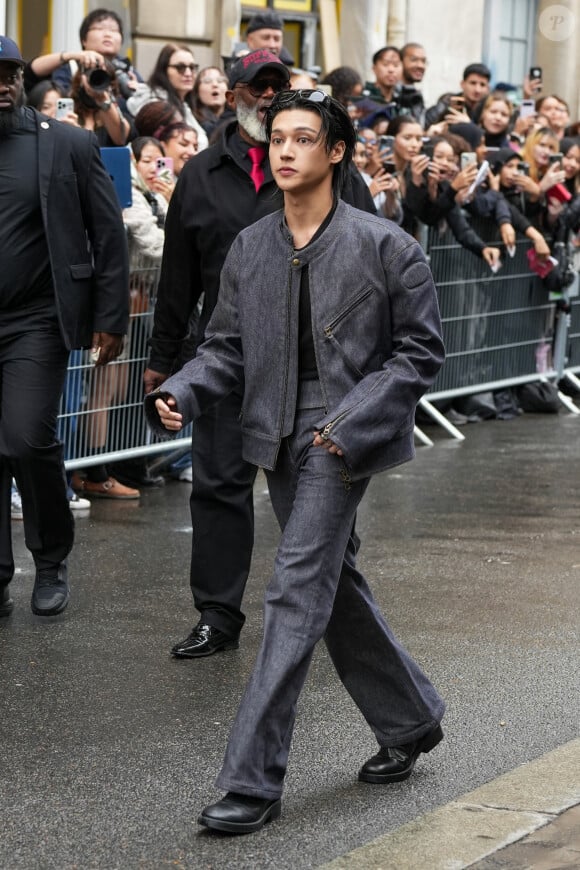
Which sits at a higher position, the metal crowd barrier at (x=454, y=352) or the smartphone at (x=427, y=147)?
the smartphone at (x=427, y=147)

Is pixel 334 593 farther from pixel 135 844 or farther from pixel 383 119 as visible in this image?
pixel 383 119

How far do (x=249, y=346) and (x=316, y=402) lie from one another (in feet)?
0.81

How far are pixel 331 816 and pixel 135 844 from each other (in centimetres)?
54

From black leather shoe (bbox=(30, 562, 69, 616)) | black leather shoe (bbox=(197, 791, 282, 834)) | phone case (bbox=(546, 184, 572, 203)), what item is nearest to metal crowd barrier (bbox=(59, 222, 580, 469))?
phone case (bbox=(546, 184, 572, 203))

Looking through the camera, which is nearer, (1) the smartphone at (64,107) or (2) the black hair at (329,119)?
(2) the black hair at (329,119)

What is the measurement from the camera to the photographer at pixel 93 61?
932cm

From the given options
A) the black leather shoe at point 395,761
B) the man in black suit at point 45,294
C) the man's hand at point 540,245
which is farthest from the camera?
the man's hand at point 540,245

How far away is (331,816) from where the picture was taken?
14.7 ft

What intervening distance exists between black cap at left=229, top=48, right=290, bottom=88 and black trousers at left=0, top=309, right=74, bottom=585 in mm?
1139

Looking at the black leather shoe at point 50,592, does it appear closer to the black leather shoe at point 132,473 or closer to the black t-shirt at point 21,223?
the black t-shirt at point 21,223

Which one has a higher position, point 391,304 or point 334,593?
point 391,304

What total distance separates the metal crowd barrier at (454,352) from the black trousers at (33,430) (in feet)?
6.67

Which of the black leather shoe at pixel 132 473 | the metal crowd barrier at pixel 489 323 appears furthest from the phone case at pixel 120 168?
the metal crowd barrier at pixel 489 323

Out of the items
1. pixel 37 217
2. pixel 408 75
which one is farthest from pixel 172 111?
pixel 408 75
